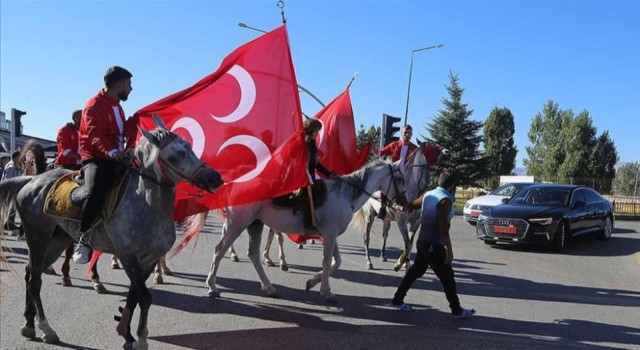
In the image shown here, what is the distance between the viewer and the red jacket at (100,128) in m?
5.19

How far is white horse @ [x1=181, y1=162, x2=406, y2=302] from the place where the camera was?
7.50 meters

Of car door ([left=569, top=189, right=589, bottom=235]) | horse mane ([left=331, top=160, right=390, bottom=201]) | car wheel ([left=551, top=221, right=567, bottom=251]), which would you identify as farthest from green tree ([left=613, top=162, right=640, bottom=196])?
horse mane ([left=331, top=160, right=390, bottom=201])

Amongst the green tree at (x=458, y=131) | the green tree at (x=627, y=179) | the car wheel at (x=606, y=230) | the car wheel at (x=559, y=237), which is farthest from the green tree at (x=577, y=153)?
the car wheel at (x=559, y=237)

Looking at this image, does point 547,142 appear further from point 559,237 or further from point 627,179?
point 559,237

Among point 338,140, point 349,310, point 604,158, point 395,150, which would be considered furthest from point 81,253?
point 604,158

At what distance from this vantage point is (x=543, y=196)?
14.9 m

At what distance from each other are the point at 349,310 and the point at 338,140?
3317mm

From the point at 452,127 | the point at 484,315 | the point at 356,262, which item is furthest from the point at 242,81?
the point at 452,127

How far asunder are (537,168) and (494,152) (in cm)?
513

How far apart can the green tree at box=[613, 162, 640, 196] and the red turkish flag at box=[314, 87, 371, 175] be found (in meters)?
75.1

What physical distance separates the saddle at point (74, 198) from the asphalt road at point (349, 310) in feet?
4.46

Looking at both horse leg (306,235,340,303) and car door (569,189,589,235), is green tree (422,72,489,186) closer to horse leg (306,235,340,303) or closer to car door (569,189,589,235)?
car door (569,189,589,235)

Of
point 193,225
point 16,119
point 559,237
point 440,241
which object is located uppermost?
point 16,119

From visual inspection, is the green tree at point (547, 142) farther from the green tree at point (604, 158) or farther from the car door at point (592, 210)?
the car door at point (592, 210)
